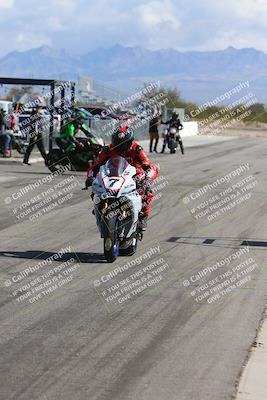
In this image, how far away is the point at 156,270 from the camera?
9.59 meters

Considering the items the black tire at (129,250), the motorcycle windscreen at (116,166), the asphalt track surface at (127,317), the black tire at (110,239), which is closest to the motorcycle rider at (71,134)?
the asphalt track surface at (127,317)

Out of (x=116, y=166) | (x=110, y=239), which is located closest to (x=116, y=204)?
(x=110, y=239)

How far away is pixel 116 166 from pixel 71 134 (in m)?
11.8

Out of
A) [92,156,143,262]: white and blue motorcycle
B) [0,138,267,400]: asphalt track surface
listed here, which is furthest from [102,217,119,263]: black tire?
[0,138,267,400]: asphalt track surface

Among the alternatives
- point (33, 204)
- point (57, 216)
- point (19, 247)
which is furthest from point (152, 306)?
point (33, 204)

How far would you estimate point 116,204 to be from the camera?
9750mm

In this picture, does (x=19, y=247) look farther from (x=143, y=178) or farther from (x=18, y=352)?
(x=18, y=352)

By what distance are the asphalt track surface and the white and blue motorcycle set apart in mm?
305

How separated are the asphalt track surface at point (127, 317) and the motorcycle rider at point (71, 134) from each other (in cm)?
780

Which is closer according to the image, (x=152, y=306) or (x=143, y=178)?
(x=152, y=306)

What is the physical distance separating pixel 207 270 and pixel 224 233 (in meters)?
A: 3.19

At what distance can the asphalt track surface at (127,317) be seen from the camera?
558cm

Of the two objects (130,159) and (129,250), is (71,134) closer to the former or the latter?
(130,159)

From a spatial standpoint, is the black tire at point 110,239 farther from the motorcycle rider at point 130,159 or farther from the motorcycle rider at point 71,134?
the motorcycle rider at point 71,134
